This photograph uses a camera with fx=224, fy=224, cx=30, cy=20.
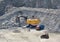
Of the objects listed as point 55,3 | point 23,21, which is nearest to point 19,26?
point 23,21

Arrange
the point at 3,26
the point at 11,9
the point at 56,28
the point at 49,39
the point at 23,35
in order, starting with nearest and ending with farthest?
1. the point at 49,39
2. the point at 23,35
3. the point at 56,28
4. the point at 3,26
5. the point at 11,9

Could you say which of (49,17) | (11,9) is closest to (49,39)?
(49,17)

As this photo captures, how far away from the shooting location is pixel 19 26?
142 ft

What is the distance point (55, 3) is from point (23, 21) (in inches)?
572

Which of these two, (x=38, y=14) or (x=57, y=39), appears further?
(x=38, y=14)

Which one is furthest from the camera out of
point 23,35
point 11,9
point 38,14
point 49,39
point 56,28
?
point 11,9

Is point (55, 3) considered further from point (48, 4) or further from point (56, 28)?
point (56, 28)

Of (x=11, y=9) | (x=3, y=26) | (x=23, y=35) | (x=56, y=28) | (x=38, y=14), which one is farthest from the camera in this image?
→ (x=11, y=9)

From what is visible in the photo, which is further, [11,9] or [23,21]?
[11,9]

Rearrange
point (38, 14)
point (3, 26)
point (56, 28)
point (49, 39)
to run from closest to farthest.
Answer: point (49, 39) < point (56, 28) < point (3, 26) < point (38, 14)

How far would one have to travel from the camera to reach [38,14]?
47.3 m

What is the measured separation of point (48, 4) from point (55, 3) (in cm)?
177

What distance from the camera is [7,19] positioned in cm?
A: 4731

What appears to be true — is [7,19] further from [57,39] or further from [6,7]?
[57,39]
